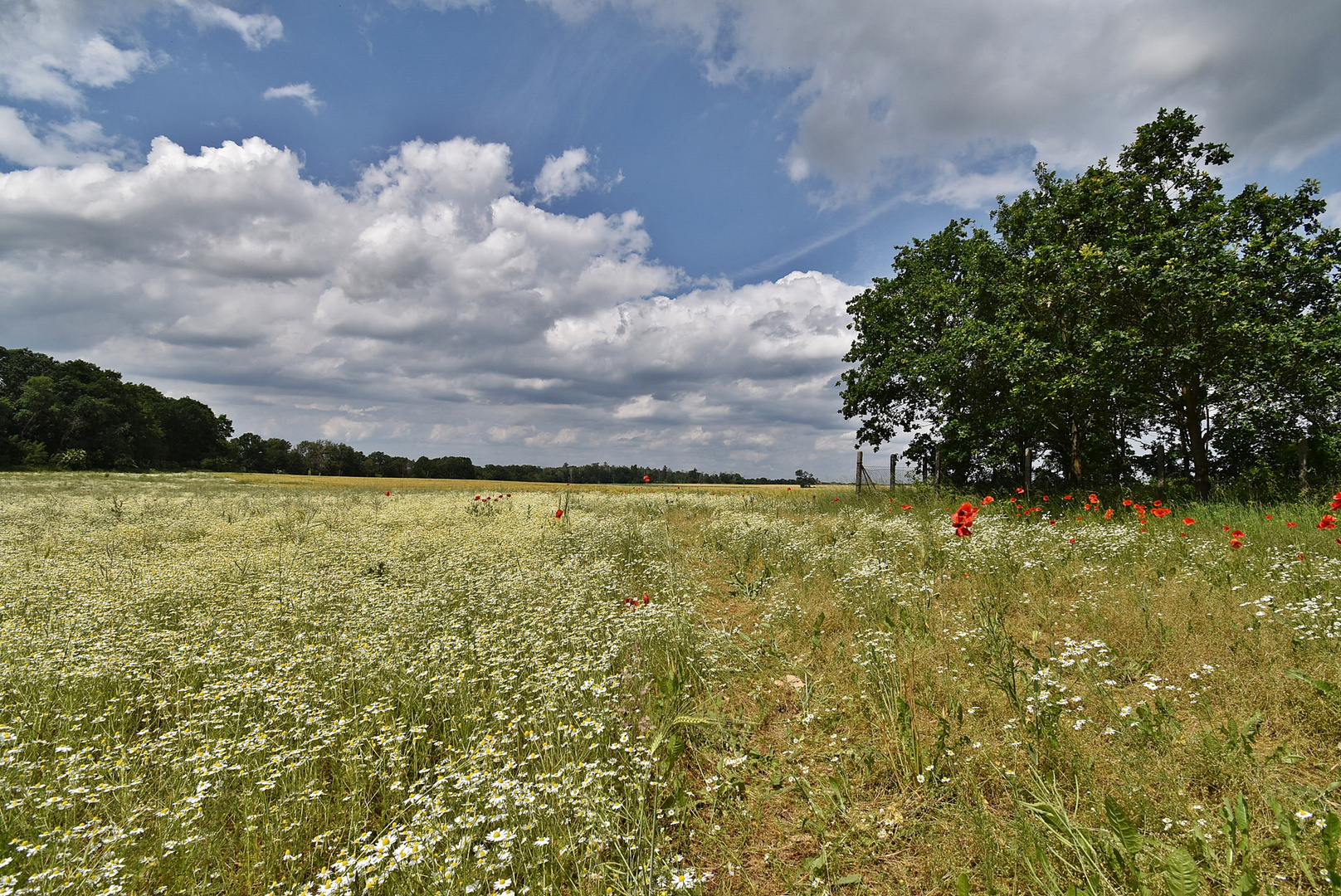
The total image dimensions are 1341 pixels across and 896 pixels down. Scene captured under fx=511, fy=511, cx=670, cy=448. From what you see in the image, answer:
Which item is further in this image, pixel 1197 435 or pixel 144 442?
pixel 144 442

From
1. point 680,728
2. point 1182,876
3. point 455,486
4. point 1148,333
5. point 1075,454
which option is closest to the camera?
point 1182,876

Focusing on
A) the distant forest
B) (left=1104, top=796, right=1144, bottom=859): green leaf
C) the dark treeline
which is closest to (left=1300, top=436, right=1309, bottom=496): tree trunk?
(left=1104, top=796, right=1144, bottom=859): green leaf

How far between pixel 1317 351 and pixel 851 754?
41.2ft

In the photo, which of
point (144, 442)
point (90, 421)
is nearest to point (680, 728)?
point (90, 421)

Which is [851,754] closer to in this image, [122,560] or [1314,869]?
[1314,869]

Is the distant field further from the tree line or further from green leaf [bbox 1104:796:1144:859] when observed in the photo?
green leaf [bbox 1104:796:1144:859]

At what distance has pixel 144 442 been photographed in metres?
65.6

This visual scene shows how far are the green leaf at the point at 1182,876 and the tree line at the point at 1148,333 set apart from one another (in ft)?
39.3

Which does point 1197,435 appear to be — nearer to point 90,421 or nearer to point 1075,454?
point 1075,454

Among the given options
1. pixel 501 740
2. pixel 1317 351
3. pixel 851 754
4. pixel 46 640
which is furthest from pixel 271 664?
pixel 1317 351

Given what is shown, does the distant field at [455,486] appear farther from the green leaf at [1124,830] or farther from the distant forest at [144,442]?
the green leaf at [1124,830]

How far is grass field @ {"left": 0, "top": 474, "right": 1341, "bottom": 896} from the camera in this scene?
246cm

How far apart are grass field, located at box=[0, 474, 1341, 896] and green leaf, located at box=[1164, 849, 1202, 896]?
14 millimetres

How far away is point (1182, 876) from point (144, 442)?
94.2m
